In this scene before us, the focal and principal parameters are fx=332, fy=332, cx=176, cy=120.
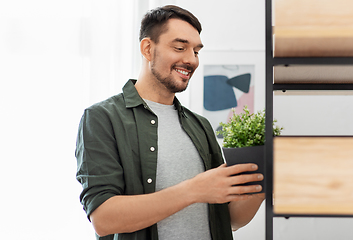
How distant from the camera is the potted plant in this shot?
88 cm

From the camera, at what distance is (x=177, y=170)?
1.22 metres

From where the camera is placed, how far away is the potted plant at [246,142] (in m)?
0.88

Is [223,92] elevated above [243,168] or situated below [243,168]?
above

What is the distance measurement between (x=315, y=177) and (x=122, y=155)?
613 millimetres

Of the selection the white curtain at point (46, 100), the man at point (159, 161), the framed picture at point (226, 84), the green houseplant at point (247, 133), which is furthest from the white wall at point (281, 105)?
the green houseplant at point (247, 133)

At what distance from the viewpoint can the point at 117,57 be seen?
209 centimetres

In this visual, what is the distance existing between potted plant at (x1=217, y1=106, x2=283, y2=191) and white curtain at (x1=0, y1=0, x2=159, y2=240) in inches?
45.0

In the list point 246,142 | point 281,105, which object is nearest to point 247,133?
point 246,142

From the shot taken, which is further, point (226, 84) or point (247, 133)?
point (226, 84)

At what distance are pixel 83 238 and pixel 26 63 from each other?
3.24 ft

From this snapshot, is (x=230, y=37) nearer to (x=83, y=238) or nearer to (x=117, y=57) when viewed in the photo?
(x=117, y=57)

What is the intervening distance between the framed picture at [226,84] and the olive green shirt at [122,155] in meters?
0.85

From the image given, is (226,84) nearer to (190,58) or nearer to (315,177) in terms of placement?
(190,58)

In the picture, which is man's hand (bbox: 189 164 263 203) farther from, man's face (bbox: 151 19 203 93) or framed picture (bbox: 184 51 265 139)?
framed picture (bbox: 184 51 265 139)
